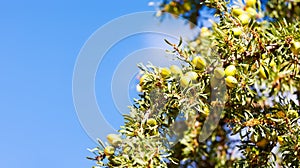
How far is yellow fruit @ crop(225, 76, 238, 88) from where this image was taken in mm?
882

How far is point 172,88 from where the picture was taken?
903 mm

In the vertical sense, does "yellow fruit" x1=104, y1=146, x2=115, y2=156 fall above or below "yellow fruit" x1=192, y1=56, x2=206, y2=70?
below

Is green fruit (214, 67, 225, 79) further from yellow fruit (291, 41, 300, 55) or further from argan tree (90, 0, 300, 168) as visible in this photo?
yellow fruit (291, 41, 300, 55)

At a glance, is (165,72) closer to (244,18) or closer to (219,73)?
(219,73)

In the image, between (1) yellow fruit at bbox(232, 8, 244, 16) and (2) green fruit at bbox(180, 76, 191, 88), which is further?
(1) yellow fruit at bbox(232, 8, 244, 16)

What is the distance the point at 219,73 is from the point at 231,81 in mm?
29

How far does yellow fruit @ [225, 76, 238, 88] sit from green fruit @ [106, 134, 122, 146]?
0.80 ft

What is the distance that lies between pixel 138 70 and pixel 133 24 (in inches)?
4.4

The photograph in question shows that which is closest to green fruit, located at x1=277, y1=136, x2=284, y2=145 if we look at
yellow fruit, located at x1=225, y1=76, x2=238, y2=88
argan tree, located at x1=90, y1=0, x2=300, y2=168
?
argan tree, located at x1=90, y1=0, x2=300, y2=168

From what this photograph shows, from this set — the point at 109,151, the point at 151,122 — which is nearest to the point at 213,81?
the point at 151,122

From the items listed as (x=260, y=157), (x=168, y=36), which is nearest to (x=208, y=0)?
(x=168, y=36)

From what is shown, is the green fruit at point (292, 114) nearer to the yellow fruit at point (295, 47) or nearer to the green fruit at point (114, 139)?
the yellow fruit at point (295, 47)

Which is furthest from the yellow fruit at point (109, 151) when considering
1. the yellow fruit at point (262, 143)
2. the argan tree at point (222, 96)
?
the yellow fruit at point (262, 143)

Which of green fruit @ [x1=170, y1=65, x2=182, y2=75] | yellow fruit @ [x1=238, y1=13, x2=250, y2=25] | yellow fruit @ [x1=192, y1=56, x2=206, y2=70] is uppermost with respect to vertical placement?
yellow fruit @ [x1=238, y1=13, x2=250, y2=25]
